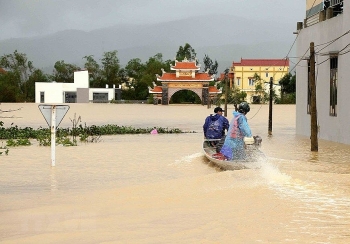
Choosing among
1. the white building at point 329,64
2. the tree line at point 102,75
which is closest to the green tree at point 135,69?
the tree line at point 102,75

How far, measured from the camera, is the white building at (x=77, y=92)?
331 ft

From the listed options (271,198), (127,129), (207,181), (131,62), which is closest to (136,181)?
(207,181)

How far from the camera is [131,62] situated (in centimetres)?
11138

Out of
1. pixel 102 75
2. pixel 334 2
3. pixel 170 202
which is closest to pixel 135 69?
pixel 102 75

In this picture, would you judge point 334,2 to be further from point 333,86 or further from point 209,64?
point 209,64

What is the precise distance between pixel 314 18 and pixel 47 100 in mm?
80433

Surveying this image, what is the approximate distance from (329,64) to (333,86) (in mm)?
790

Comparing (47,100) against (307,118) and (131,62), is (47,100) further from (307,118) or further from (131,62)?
(307,118)

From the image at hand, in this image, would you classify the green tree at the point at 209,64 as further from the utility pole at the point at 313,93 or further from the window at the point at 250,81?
the utility pole at the point at 313,93

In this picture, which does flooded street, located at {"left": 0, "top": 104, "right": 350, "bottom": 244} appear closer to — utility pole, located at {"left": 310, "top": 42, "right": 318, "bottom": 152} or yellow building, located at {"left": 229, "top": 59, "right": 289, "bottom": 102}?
utility pole, located at {"left": 310, "top": 42, "right": 318, "bottom": 152}

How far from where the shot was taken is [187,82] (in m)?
84.8

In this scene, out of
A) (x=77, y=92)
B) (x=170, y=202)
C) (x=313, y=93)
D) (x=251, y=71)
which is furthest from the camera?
(x=251, y=71)

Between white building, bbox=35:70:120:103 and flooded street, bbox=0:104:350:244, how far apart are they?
84941 millimetres

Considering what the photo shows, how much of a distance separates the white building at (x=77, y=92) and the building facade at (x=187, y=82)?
57.7ft
